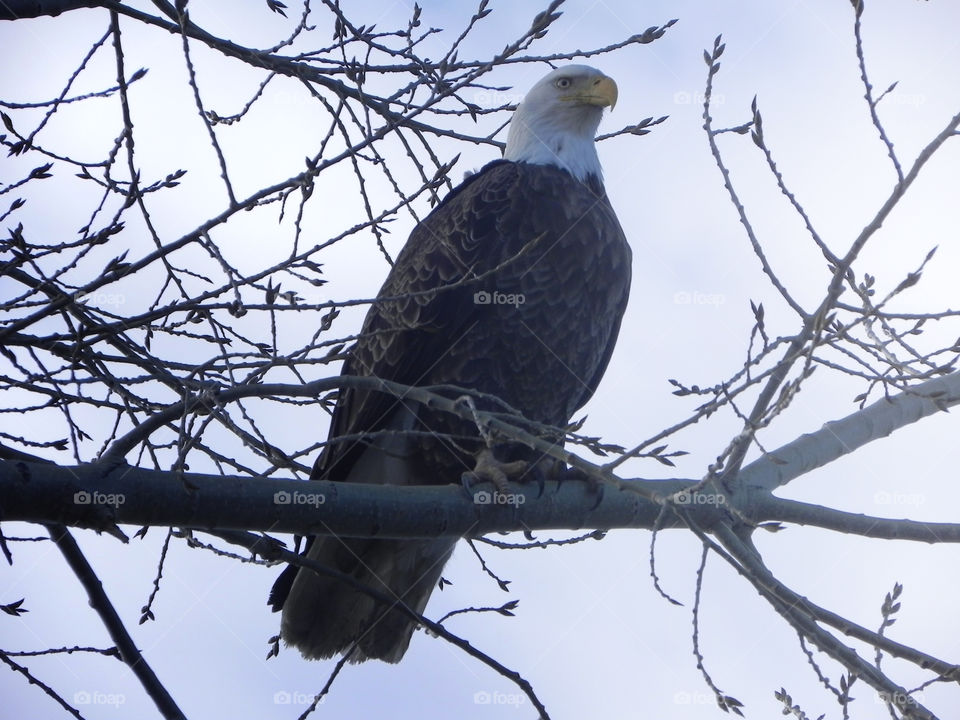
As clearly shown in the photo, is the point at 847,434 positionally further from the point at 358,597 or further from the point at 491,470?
the point at 358,597

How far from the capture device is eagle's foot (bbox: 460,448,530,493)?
3.62 meters

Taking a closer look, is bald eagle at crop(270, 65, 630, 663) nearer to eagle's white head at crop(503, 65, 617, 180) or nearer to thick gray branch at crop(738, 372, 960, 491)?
eagle's white head at crop(503, 65, 617, 180)

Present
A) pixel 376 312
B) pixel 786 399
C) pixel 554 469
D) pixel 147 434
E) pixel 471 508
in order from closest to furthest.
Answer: pixel 786 399 < pixel 147 434 < pixel 471 508 < pixel 554 469 < pixel 376 312

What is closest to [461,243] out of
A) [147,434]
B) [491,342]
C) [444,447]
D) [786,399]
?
[491,342]

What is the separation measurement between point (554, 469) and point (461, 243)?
1123mm

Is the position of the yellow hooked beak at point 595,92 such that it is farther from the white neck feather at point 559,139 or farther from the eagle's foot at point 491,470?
the eagle's foot at point 491,470

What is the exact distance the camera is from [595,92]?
5.27 metres

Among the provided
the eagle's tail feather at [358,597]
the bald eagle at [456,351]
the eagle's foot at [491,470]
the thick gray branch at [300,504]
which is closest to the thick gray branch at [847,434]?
the thick gray branch at [300,504]

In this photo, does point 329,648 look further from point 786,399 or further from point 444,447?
point 786,399

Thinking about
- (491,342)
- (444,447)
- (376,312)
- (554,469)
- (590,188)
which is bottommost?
(554,469)

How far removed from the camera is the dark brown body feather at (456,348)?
4.27 m

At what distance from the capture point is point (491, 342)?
427cm

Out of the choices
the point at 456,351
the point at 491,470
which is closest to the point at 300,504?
the point at 491,470

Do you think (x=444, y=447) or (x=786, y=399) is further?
(x=444, y=447)
